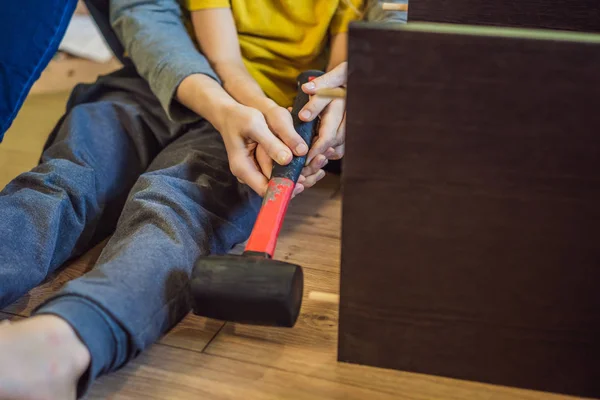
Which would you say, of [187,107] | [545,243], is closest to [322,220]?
[187,107]

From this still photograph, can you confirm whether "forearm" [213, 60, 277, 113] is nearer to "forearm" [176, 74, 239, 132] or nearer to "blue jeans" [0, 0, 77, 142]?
"forearm" [176, 74, 239, 132]

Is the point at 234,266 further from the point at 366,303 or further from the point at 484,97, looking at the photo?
the point at 484,97

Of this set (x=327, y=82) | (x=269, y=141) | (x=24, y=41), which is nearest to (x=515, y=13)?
(x=327, y=82)

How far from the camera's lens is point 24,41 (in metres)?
0.98

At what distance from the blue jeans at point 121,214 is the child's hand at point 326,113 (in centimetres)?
15

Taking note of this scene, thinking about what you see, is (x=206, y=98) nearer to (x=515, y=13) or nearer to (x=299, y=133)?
(x=299, y=133)

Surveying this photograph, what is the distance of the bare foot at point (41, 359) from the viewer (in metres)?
0.61

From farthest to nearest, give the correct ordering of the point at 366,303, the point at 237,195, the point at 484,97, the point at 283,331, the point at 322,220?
1. the point at 322,220
2. the point at 237,195
3. the point at 283,331
4. the point at 366,303
5. the point at 484,97

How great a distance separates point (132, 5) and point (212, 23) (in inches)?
6.3

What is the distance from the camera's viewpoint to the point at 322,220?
1076 millimetres

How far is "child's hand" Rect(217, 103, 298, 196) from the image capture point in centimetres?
83

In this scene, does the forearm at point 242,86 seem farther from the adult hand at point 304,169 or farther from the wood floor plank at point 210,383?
the wood floor plank at point 210,383

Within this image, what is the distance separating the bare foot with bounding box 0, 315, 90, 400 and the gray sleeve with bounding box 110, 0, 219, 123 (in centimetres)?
47

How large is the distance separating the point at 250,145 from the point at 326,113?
0.12 meters
